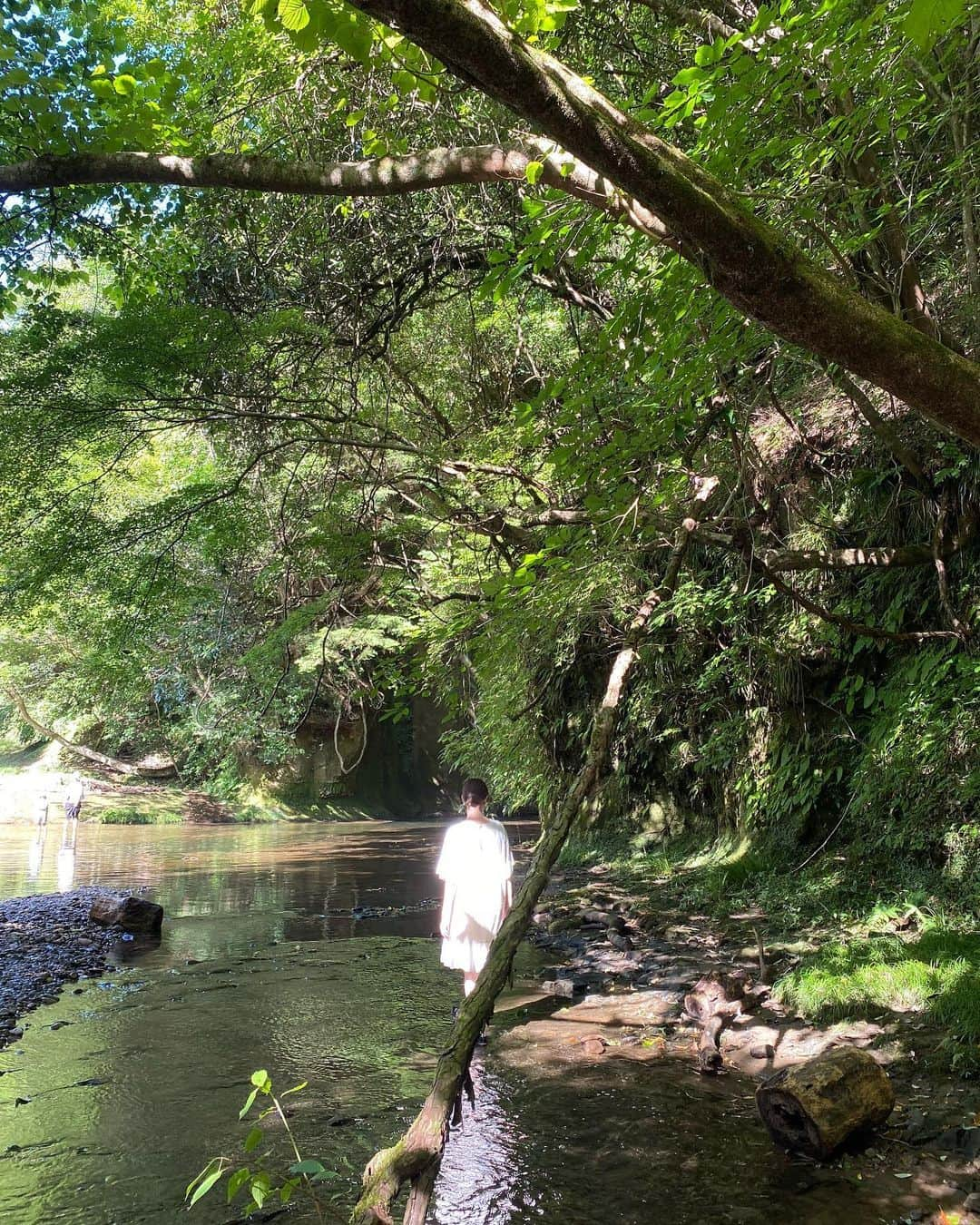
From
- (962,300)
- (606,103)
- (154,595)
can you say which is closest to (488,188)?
(962,300)

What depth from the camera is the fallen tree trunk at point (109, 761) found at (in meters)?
31.8

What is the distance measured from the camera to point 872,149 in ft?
20.1

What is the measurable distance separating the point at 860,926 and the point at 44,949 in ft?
27.6

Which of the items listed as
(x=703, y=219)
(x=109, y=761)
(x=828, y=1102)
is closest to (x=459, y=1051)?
(x=828, y=1102)

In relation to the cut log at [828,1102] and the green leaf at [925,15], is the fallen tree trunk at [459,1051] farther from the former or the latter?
the green leaf at [925,15]

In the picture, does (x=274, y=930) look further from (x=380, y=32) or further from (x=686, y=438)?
(x=380, y=32)

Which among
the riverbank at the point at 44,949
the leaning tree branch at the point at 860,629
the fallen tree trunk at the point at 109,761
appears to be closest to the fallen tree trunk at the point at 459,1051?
the leaning tree branch at the point at 860,629

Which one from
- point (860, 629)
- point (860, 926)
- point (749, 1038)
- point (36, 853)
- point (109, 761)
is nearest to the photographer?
point (749, 1038)

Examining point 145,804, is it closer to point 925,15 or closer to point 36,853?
point 36,853

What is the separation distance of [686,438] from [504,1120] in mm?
5423

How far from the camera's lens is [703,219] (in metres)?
2.53

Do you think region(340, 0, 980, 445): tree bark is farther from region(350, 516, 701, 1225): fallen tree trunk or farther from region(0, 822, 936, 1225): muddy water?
region(0, 822, 936, 1225): muddy water

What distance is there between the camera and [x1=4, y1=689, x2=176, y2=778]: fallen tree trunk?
104 ft

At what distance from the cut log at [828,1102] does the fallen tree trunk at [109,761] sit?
103 ft
